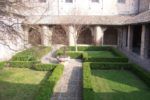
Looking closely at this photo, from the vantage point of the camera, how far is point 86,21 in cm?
3186

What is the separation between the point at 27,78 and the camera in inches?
615

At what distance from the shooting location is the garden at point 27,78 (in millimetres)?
11672

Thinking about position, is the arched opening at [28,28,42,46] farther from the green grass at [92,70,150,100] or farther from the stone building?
the stone building

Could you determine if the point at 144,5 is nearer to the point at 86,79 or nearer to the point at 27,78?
the point at 27,78

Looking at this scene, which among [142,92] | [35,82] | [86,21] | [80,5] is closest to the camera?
[142,92]

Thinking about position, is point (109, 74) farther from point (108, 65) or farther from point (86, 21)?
point (86, 21)

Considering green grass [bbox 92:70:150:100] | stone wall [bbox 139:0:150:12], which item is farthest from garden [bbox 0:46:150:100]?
stone wall [bbox 139:0:150:12]

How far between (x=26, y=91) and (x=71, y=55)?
11.1m

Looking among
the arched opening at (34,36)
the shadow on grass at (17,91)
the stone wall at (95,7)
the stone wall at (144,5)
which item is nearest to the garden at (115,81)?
the shadow on grass at (17,91)

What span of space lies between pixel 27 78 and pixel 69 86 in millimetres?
3600

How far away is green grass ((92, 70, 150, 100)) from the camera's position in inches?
467

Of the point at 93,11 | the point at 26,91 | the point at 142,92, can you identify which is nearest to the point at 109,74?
the point at 142,92

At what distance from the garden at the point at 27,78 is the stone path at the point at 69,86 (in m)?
0.44

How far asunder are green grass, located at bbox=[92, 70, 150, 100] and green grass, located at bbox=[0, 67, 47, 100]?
341 centimetres
